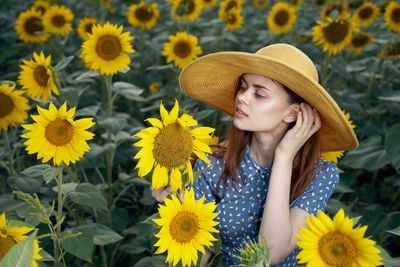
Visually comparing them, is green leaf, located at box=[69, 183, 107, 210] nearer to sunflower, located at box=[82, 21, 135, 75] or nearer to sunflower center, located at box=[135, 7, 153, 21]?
sunflower, located at box=[82, 21, 135, 75]

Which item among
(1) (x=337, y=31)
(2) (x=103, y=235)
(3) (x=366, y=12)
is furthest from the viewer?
(3) (x=366, y=12)

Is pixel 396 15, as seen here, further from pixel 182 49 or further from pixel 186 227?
pixel 186 227

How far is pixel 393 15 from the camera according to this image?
2.60 metres

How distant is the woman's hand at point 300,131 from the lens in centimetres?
108

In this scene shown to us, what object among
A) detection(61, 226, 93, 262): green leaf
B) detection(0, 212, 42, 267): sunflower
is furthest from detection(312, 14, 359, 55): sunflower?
detection(0, 212, 42, 267): sunflower

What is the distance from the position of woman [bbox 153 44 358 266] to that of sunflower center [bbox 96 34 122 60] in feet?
2.14

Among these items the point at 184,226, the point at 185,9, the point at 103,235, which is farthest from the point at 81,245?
the point at 185,9

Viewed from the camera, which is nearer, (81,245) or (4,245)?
(4,245)

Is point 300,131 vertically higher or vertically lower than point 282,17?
higher

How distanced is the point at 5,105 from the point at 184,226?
103cm

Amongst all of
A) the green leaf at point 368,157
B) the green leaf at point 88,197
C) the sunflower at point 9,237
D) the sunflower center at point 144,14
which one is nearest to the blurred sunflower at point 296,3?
the sunflower center at point 144,14

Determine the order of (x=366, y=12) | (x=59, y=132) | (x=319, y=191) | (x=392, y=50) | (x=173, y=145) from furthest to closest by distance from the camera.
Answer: (x=366, y=12), (x=392, y=50), (x=319, y=191), (x=59, y=132), (x=173, y=145)

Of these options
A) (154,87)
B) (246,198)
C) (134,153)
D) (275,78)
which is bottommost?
(154,87)

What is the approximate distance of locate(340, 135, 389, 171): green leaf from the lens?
171 cm
